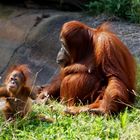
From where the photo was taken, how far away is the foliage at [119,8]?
8414 millimetres

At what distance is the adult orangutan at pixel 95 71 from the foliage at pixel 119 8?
9.50ft

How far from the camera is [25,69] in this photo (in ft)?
15.2

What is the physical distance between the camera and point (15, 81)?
4.55m

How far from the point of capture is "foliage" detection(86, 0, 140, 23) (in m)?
8.41

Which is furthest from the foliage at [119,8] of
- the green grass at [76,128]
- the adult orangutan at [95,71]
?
the green grass at [76,128]

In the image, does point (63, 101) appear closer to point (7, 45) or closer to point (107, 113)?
point (107, 113)

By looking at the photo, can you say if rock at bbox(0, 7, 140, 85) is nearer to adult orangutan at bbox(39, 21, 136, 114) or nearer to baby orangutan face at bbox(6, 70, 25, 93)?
adult orangutan at bbox(39, 21, 136, 114)

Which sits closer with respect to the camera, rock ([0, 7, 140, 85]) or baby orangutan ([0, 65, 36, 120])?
baby orangutan ([0, 65, 36, 120])

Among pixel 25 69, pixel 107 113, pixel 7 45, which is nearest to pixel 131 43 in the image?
pixel 7 45

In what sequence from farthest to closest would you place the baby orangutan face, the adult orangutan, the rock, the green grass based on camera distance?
the rock < the adult orangutan < the baby orangutan face < the green grass

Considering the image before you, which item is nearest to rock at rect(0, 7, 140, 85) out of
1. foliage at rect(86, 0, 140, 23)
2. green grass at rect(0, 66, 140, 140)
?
foliage at rect(86, 0, 140, 23)

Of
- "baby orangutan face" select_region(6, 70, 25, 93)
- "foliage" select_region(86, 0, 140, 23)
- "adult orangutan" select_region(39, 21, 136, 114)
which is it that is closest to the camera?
"baby orangutan face" select_region(6, 70, 25, 93)

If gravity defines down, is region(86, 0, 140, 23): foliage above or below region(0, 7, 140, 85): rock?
above

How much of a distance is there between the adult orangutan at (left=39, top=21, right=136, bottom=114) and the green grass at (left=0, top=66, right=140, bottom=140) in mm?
198
